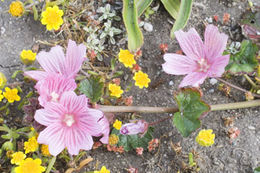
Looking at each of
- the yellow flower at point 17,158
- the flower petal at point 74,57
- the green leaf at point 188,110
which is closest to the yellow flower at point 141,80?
the green leaf at point 188,110

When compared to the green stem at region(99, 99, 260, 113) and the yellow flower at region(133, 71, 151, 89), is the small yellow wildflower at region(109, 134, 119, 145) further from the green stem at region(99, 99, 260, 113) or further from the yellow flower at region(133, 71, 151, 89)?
the yellow flower at region(133, 71, 151, 89)

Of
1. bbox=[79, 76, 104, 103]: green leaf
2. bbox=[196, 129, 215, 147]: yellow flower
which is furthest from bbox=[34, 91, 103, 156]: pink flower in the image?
bbox=[196, 129, 215, 147]: yellow flower

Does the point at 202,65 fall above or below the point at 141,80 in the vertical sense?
above

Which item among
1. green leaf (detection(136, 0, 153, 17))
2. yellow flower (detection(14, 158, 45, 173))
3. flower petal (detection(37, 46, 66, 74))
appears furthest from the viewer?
green leaf (detection(136, 0, 153, 17))

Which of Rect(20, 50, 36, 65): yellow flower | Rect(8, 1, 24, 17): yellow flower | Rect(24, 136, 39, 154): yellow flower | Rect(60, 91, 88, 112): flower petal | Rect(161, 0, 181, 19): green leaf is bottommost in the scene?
Rect(24, 136, 39, 154): yellow flower

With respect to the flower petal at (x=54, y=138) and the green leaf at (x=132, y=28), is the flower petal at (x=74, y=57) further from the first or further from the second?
the green leaf at (x=132, y=28)

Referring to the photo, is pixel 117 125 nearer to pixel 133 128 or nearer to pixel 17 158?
pixel 133 128

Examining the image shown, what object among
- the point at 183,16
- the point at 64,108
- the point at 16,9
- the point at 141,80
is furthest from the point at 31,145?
the point at 183,16
